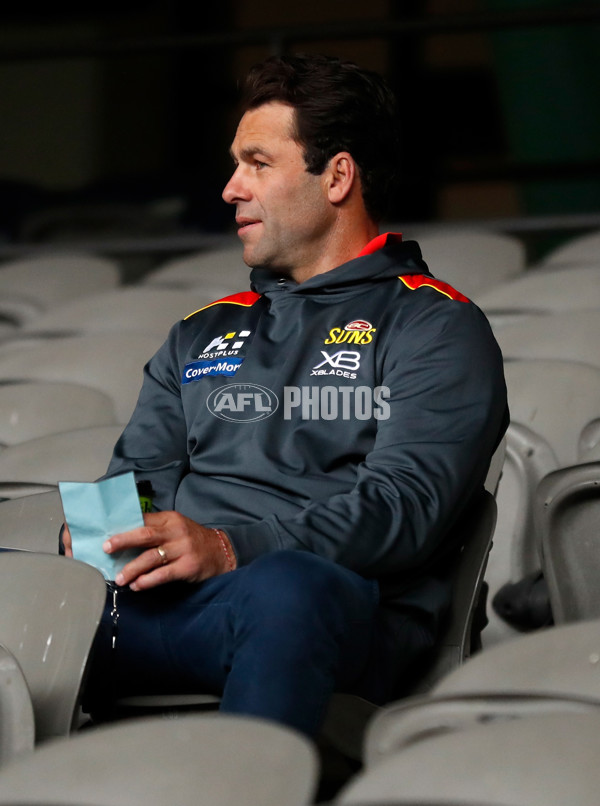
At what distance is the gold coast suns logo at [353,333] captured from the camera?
1503 millimetres

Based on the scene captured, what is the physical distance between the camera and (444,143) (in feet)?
18.4

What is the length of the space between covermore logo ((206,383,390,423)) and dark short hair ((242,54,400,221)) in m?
0.32

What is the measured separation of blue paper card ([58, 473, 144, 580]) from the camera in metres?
1.27

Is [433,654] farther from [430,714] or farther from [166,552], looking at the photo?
[430,714]

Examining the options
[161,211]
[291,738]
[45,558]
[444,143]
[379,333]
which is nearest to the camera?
[291,738]

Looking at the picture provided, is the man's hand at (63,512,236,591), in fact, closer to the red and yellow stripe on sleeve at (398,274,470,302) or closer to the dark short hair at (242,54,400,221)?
the red and yellow stripe on sleeve at (398,274,470,302)

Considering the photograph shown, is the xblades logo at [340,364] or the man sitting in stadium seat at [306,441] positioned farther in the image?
the xblades logo at [340,364]

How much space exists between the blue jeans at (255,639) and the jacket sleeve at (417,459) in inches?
1.9

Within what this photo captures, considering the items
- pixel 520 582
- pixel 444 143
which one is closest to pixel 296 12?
pixel 444 143

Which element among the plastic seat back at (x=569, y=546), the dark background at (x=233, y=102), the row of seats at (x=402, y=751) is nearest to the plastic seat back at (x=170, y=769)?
the row of seats at (x=402, y=751)

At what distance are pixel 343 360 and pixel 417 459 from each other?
189 millimetres

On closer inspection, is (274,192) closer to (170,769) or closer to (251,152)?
(251,152)

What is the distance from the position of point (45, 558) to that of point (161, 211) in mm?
3631

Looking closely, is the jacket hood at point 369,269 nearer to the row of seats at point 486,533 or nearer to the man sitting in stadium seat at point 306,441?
the man sitting in stadium seat at point 306,441
